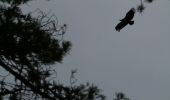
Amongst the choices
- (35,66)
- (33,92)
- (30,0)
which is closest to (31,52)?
(35,66)

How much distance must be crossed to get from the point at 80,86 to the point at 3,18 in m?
1.39

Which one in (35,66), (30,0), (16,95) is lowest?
(16,95)

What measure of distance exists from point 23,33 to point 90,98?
4.19ft

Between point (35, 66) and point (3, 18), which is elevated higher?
point (3, 18)

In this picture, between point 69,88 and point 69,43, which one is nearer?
point 69,88

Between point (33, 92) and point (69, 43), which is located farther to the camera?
point (69, 43)

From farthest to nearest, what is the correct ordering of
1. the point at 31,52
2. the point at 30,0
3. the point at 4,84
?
the point at 30,0 < the point at 31,52 < the point at 4,84

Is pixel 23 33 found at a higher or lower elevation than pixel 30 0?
lower

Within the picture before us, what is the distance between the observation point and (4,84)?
194 inches

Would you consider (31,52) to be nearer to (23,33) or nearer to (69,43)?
(23,33)

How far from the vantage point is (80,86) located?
521 centimetres

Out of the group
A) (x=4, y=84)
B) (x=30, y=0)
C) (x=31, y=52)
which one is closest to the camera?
(x=4, y=84)

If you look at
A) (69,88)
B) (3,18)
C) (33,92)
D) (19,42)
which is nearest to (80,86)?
(69,88)

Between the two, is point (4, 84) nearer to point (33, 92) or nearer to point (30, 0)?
point (33, 92)
